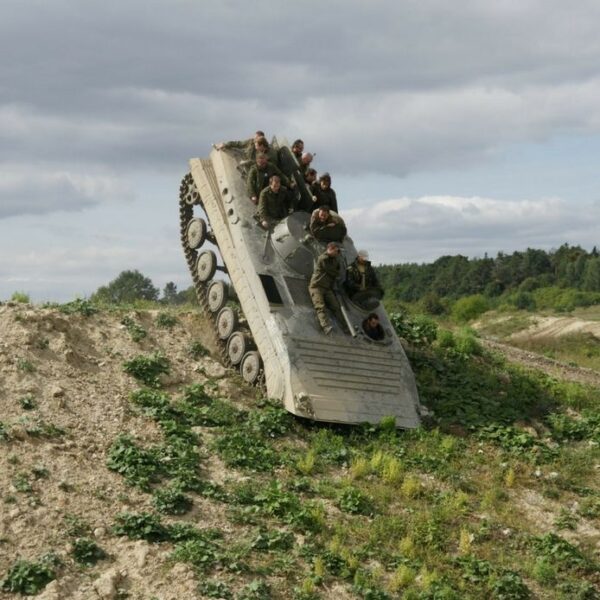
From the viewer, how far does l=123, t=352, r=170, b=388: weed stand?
15.1 metres

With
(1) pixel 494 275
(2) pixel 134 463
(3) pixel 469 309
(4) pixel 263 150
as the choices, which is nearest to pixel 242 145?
(4) pixel 263 150

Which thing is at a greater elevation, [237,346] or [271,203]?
[271,203]

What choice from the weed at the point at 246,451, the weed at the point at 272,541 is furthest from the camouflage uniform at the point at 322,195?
the weed at the point at 272,541

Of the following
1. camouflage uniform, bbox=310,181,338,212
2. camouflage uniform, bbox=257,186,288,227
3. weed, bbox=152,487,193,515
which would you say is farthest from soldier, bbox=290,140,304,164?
weed, bbox=152,487,193,515

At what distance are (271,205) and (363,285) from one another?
1.96 metres

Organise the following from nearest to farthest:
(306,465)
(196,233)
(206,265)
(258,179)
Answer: (306,465)
(258,179)
(206,265)
(196,233)

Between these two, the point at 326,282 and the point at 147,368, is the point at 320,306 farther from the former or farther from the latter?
the point at 147,368

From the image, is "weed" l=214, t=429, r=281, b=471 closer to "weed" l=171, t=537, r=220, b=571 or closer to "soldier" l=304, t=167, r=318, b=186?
"weed" l=171, t=537, r=220, b=571

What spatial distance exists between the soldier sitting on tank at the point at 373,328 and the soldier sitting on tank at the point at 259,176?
106 inches

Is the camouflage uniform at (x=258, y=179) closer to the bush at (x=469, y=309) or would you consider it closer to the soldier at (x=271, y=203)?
the soldier at (x=271, y=203)

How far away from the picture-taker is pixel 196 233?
58.7 feet

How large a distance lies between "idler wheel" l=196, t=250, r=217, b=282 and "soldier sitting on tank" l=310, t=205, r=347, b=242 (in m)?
1.88

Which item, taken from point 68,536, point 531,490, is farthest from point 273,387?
point 68,536

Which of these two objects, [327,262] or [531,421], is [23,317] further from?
[531,421]
